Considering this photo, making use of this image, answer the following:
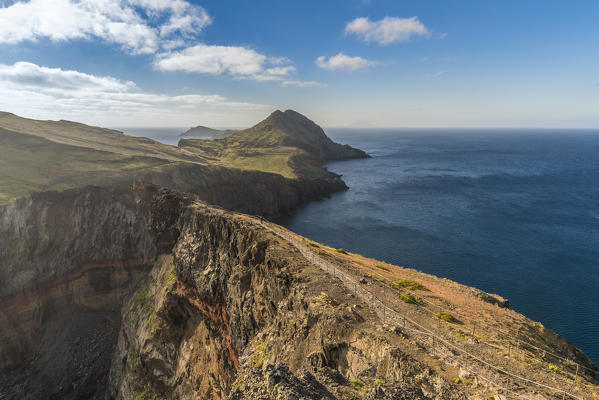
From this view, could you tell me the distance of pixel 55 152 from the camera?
10350 cm

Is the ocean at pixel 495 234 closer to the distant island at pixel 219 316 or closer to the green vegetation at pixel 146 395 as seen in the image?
the distant island at pixel 219 316

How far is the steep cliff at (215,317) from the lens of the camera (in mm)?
17312

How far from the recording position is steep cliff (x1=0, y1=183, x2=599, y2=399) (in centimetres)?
1731

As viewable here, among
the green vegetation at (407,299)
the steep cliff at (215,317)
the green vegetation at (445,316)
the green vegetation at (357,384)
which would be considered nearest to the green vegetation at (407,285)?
the steep cliff at (215,317)

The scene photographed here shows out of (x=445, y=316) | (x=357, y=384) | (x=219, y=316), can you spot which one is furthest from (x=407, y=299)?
(x=219, y=316)

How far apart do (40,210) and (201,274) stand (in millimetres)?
43204

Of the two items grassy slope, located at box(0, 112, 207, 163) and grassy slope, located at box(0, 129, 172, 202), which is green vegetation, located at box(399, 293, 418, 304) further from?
grassy slope, located at box(0, 112, 207, 163)

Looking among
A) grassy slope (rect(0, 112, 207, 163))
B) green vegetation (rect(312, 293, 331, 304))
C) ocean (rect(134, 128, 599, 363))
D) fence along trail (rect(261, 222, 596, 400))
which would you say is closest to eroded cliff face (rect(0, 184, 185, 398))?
green vegetation (rect(312, 293, 331, 304))

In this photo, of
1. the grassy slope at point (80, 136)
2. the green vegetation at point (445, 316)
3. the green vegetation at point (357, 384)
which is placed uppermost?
the grassy slope at point (80, 136)

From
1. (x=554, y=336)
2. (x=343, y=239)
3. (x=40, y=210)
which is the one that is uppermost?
(x=40, y=210)

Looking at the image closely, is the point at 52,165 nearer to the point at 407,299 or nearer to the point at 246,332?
the point at 246,332

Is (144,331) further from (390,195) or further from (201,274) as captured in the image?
(390,195)

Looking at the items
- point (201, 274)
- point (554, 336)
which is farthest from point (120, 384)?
point (554, 336)

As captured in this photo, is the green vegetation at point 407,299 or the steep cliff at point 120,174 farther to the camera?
the steep cliff at point 120,174
